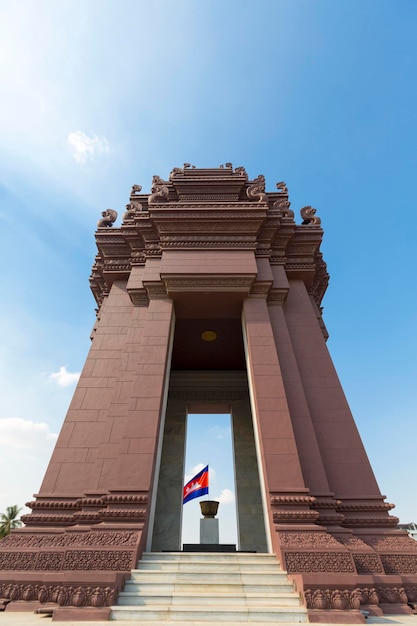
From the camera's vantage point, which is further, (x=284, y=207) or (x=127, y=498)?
(x=284, y=207)

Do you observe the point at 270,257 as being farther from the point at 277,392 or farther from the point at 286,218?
the point at 277,392

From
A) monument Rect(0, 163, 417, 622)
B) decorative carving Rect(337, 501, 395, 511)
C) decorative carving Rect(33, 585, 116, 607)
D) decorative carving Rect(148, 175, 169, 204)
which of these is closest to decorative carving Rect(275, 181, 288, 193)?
monument Rect(0, 163, 417, 622)

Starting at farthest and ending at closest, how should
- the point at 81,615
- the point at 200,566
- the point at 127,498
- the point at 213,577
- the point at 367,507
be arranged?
the point at 367,507, the point at 127,498, the point at 200,566, the point at 213,577, the point at 81,615

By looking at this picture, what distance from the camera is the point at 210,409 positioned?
14.5m

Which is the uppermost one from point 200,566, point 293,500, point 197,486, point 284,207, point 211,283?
point 284,207

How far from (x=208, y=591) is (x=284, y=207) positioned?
11.0 m

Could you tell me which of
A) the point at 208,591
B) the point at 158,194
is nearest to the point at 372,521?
the point at 208,591

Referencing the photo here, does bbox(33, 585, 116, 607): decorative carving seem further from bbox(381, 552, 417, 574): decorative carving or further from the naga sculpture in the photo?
the naga sculpture

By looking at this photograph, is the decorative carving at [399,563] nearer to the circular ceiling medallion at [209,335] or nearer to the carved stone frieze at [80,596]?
the carved stone frieze at [80,596]

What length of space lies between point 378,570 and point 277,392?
349 cm

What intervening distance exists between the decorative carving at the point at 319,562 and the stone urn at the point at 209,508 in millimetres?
8011

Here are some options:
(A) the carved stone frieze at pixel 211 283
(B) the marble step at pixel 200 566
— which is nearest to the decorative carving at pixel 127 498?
(B) the marble step at pixel 200 566

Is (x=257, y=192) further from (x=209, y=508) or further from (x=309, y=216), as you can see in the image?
(x=209, y=508)

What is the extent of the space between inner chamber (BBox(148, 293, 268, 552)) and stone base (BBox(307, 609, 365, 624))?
20.1ft
